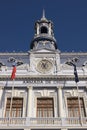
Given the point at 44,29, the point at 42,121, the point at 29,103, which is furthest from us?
the point at 44,29

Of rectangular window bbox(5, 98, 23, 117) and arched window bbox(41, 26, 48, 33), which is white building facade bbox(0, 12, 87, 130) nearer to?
rectangular window bbox(5, 98, 23, 117)

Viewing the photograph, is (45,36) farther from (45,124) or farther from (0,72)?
(45,124)

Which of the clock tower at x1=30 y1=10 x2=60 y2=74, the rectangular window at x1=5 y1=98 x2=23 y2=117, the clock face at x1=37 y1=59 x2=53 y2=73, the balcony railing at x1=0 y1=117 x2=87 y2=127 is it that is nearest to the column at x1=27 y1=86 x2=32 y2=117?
the rectangular window at x1=5 y1=98 x2=23 y2=117

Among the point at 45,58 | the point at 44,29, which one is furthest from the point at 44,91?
the point at 44,29

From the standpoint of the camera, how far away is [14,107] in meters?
26.9

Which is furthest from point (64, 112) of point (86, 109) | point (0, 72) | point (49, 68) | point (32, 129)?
point (0, 72)

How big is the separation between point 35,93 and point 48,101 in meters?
1.56

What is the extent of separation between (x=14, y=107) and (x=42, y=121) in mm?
3505

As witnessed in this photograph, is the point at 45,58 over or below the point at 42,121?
over

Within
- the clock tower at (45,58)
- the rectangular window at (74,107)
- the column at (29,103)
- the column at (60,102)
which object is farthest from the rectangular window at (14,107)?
the rectangular window at (74,107)

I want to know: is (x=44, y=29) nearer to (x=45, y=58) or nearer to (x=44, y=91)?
(x=45, y=58)

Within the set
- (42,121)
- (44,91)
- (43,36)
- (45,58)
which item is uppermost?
(43,36)

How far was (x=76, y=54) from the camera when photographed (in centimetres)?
3250

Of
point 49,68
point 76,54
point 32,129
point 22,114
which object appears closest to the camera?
point 32,129
